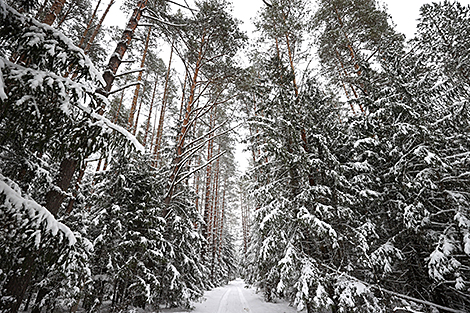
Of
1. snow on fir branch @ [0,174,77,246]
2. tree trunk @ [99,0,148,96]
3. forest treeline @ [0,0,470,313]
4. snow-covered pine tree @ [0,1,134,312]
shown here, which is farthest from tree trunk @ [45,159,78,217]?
tree trunk @ [99,0,148,96]

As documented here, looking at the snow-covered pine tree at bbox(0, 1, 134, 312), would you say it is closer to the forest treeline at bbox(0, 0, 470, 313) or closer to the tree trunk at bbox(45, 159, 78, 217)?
the forest treeline at bbox(0, 0, 470, 313)

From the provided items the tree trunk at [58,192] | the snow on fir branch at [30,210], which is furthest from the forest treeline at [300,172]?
the snow on fir branch at [30,210]

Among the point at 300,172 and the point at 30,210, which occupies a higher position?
the point at 300,172

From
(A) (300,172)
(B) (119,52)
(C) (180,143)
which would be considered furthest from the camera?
(C) (180,143)

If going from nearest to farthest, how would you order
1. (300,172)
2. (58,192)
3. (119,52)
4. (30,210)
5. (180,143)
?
(30,210), (58,192), (119,52), (300,172), (180,143)

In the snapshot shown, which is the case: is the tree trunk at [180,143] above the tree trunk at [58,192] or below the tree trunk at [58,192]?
above

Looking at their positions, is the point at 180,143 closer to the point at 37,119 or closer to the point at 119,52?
the point at 119,52

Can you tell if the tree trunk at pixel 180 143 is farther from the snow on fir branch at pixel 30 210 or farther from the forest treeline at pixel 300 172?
the snow on fir branch at pixel 30 210

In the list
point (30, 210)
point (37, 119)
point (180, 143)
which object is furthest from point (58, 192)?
point (180, 143)

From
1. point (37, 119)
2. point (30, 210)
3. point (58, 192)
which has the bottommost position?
point (30, 210)

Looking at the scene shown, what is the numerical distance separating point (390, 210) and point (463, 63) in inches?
206

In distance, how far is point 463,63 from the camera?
21.3 ft

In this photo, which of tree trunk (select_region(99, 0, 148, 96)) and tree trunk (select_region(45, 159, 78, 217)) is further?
tree trunk (select_region(99, 0, 148, 96))

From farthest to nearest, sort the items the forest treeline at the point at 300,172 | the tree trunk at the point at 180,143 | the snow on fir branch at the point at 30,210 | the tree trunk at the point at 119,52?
the tree trunk at the point at 180,143 → the forest treeline at the point at 300,172 → the tree trunk at the point at 119,52 → the snow on fir branch at the point at 30,210
